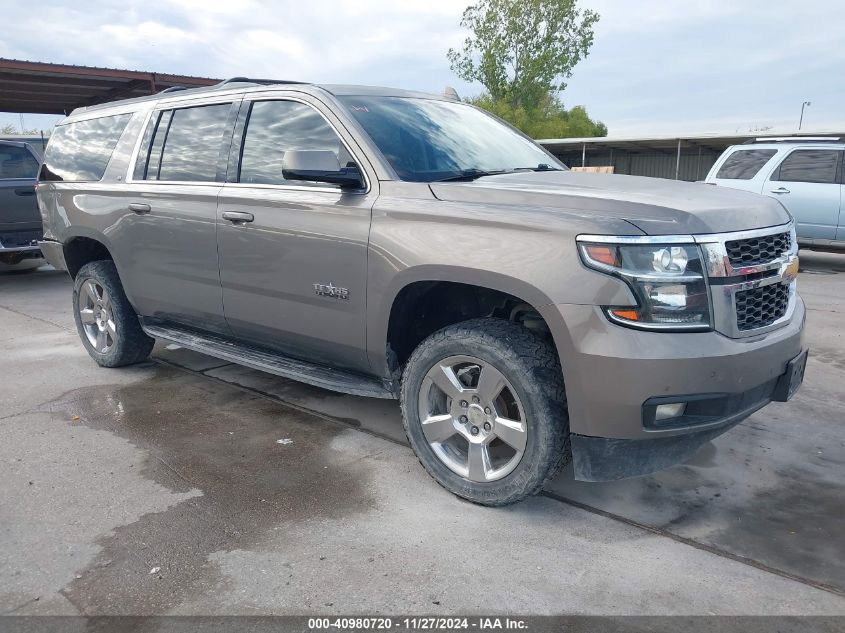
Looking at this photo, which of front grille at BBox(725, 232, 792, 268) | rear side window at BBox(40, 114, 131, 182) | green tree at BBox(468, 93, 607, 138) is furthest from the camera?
green tree at BBox(468, 93, 607, 138)

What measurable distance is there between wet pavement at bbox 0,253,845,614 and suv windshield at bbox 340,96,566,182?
155 cm

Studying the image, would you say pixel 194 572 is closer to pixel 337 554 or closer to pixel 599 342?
pixel 337 554

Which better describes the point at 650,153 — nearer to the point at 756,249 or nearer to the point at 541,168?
the point at 541,168

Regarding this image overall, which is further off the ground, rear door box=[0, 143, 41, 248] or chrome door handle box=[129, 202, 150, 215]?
chrome door handle box=[129, 202, 150, 215]

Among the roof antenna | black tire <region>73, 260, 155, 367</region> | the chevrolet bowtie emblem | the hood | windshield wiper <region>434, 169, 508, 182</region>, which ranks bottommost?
black tire <region>73, 260, 155, 367</region>

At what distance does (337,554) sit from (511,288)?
1284 mm

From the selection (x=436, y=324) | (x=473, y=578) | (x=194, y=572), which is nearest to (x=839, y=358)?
(x=436, y=324)

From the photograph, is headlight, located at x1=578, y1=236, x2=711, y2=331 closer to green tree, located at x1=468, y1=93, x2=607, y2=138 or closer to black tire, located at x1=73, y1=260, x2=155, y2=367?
black tire, located at x1=73, y1=260, x2=155, y2=367

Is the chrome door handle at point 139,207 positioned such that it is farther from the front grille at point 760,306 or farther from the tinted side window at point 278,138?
the front grille at point 760,306

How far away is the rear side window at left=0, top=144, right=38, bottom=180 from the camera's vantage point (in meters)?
9.68

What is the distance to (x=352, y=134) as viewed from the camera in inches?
144

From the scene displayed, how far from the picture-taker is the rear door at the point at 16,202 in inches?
366

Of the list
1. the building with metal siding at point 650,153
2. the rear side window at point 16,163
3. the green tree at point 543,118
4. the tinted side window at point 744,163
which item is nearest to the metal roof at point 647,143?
the building with metal siding at point 650,153

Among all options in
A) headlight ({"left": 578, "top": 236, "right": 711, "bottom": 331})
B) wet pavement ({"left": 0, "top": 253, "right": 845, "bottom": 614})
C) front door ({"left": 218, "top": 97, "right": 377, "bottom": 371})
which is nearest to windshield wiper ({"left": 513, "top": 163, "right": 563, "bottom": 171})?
front door ({"left": 218, "top": 97, "right": 377, "bottom": 371})
